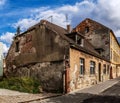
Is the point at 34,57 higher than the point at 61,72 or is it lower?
higher

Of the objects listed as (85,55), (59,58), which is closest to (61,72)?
(59,58)

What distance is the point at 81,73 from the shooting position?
21234 millimetres

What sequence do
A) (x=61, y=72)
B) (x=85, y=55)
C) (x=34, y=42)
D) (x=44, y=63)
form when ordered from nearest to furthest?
(x=61, y=72) → (x=44, y=63) → (x=34, y=42) → (x=85, y=55)

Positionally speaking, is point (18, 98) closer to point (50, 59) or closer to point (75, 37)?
point (50, 59)

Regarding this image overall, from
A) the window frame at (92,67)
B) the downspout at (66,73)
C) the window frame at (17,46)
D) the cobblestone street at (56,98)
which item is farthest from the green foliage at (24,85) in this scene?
the window frame at (92,67)

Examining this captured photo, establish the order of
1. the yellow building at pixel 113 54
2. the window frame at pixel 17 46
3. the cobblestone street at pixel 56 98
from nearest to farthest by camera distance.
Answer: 1. the cobblestone street at pixel 56 98
2. the window frame at pixel 17 46
3. the yellow building at pixel 113 54

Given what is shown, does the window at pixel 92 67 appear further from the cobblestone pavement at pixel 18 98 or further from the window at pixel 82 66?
the cobblestone pavement at pixel 18 98

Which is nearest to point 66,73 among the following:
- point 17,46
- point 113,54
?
point 17,46

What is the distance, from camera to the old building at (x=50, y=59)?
17.9 metres

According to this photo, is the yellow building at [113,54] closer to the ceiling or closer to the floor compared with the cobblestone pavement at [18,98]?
closer to the ceiling

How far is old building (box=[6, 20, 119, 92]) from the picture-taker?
1792 cm

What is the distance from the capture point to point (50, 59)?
1862 cm

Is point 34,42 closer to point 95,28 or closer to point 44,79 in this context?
point 44,79

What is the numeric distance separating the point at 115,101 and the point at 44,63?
24.9ft
